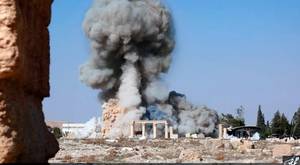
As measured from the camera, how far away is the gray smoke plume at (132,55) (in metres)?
76.0

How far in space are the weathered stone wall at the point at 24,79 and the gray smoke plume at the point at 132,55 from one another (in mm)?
68673

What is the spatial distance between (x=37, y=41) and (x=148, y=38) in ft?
237

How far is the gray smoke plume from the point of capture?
2992 inches

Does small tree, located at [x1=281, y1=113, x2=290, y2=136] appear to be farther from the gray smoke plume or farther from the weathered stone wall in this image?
the weathered stone wall

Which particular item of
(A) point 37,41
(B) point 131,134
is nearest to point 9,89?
(A) point 37,41

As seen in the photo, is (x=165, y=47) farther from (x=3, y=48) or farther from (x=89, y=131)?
(x=3, y=48)

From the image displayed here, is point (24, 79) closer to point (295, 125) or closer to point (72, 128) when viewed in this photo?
point (295, 125)

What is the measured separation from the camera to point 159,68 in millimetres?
79688

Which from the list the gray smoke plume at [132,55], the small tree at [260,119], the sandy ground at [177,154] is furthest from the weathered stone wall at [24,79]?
the small tree at [260,119]

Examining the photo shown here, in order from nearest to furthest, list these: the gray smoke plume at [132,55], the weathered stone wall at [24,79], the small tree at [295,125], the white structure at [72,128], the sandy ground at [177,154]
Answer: the weathered stone wall at [24,79] < the sandy ground at [177,154] < the gray smoke plume at [132,55] < the small tree at [295,125] < the white structure at [72,128]

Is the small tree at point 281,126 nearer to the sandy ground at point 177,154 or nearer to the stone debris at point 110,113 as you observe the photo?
the stone debris at point 110,113

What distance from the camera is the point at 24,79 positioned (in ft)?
16.6

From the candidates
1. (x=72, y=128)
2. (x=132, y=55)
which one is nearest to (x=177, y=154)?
(x=132, y=55)

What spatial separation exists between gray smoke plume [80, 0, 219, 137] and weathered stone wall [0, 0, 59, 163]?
68673 mm
